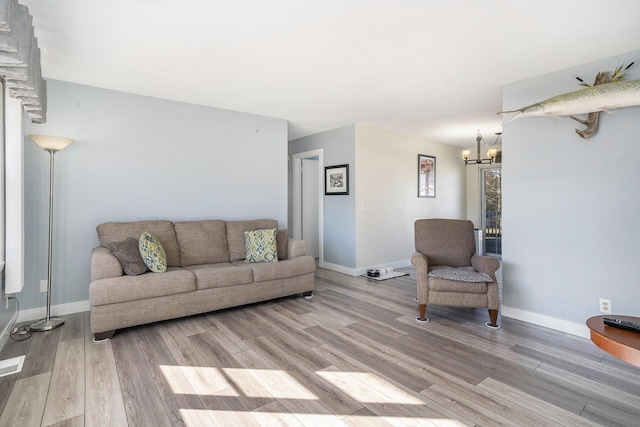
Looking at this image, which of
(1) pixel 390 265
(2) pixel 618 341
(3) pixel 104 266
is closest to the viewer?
(2) pixel 618 341

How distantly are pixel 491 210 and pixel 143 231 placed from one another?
6874mm

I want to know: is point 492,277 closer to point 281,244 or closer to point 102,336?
point 281,244

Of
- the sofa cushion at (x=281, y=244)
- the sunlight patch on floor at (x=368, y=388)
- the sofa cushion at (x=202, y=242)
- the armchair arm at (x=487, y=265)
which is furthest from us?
the sofa cushion at (x=281, y=244)

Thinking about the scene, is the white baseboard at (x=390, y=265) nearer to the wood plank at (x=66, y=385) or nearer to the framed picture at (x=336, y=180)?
the framed picture at (x=336, y=180)

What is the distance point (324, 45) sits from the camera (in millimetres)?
2514

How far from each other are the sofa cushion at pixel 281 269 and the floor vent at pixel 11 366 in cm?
192

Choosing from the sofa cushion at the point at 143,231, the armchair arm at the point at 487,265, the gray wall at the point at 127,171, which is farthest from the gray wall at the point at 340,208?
the sofa cushion at the point at 143,231

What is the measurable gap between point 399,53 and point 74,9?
235 cm

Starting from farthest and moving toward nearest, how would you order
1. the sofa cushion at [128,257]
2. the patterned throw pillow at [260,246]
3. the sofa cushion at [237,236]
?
the sofa cushion at [237,236], the patterned throw pillow at [260,246], the sofa cushion at [128,257]

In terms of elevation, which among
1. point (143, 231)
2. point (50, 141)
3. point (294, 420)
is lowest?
point (294, 420)

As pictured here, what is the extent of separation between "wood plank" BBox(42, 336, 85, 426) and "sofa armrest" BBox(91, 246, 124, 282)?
56 centimetres

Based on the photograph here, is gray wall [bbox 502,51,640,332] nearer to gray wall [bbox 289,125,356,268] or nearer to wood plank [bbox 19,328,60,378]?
gray wall [bbox 289,125,356,268]

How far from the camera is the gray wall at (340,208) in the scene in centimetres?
511

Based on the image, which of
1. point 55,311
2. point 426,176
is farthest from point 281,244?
point 426,176
